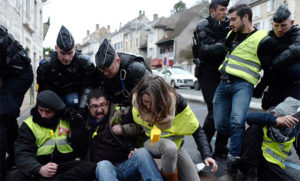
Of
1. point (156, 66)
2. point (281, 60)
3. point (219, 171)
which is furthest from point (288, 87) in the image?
point (156, 66)

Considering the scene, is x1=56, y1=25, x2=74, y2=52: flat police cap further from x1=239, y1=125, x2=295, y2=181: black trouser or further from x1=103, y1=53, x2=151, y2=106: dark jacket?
x1=239, y1=125, x2=295, y2=181: black trouser

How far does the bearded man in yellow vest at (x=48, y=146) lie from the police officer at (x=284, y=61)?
78.3 inches

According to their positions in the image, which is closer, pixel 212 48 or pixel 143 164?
pixel 143 164

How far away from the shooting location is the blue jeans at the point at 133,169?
2.14 metres

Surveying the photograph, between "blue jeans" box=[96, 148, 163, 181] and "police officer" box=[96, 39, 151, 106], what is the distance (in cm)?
70

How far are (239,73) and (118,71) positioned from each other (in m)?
1.23

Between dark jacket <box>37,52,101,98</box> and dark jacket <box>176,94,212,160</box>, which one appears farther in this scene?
dark jacket <box>37,52,101,98</box>

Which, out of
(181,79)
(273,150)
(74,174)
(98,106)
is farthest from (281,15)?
(181,79)

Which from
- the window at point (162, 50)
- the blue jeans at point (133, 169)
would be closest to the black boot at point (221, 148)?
the blue jeans at point (133, 169)

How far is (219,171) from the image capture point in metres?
3.03

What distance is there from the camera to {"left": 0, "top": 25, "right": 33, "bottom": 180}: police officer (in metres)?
2.55

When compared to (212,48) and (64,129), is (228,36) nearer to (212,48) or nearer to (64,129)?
(212,48)

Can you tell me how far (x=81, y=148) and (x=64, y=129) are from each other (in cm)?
25

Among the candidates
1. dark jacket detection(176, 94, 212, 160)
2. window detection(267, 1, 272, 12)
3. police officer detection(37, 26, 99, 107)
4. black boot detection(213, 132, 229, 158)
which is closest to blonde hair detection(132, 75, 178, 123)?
dark jacket detection(176, 94, 212, 160)
